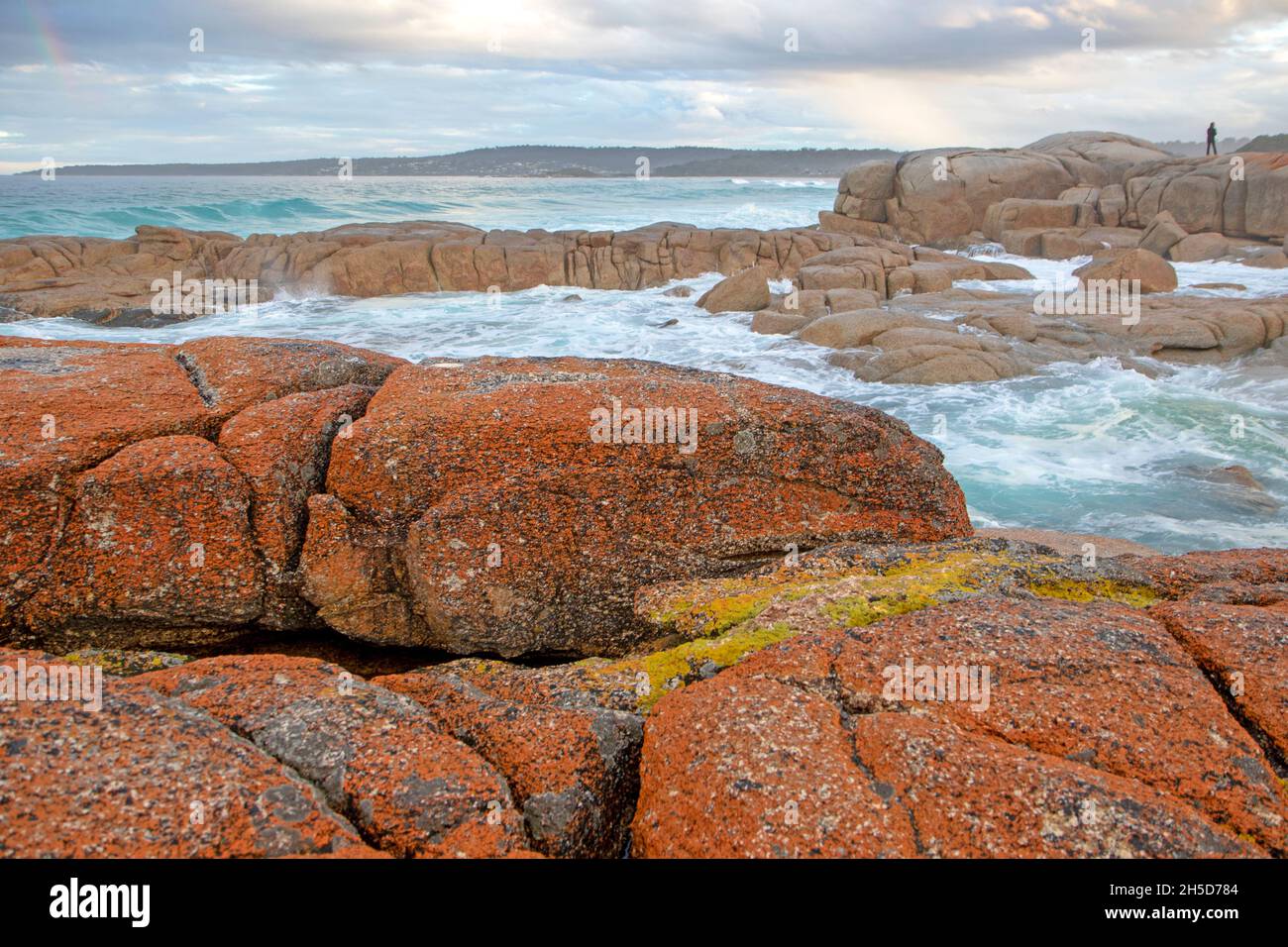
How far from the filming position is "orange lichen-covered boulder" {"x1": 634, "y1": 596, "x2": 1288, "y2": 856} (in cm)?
287

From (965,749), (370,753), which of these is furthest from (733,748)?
(370,753)

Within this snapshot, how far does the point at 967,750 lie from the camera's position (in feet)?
10.5

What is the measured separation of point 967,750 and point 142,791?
9.79 feet

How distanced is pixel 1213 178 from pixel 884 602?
4487 cm

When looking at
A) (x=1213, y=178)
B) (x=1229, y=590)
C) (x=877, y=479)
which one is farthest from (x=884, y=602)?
(x=1213, y=178)

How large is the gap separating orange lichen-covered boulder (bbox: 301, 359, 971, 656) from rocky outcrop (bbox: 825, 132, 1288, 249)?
1546 inches

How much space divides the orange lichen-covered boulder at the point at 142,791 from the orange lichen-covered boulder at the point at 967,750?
1.29 meters

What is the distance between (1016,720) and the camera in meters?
3.43

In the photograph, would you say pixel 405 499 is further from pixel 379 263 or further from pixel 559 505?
pixel 379 263

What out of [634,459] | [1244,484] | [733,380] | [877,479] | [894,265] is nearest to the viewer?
[634,459]

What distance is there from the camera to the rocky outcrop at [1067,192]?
1473 inches
